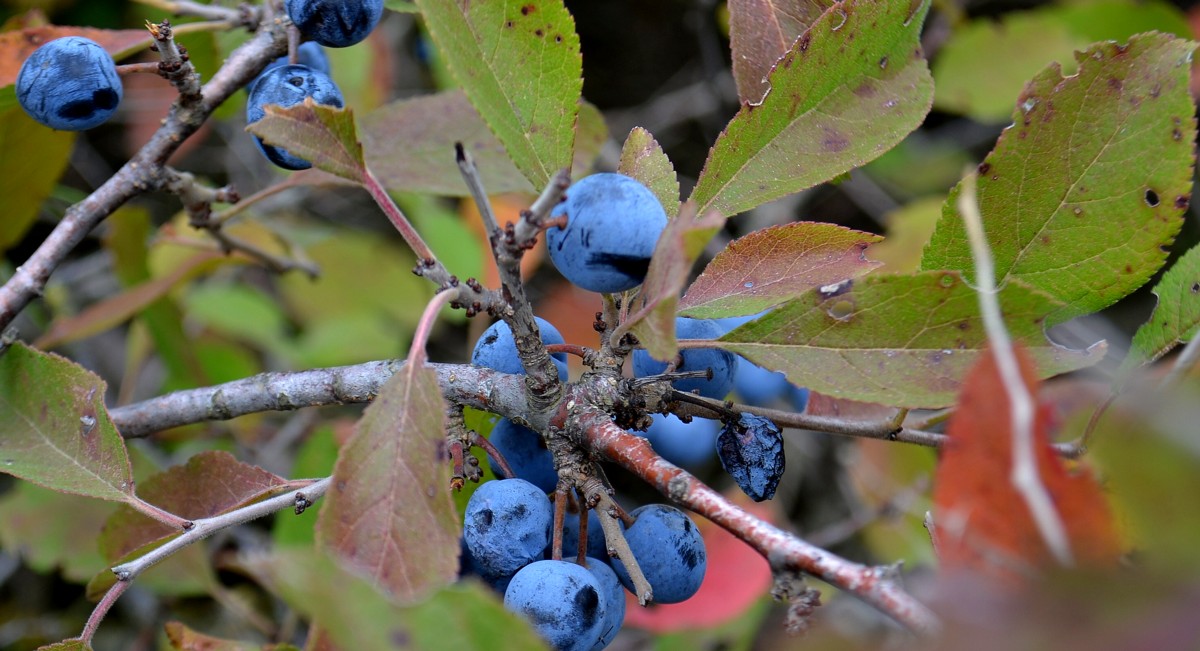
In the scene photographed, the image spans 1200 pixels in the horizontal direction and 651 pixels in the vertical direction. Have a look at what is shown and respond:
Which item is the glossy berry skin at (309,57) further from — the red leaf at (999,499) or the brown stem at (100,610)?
the red leaf at (999,499)

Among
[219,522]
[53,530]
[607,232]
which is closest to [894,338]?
[607,232]

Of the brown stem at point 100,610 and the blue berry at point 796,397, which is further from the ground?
the brown stem at point 100,610

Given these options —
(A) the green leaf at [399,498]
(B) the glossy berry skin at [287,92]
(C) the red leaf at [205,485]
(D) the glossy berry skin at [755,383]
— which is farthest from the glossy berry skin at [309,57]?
(D) the glossy berry skin at [755,383]

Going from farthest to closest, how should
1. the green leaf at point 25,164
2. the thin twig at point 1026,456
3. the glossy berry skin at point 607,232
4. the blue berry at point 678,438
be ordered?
the green leaf at point 25,164
the blue berry at point 678,438
the glossy berry skin at point 607,232
the thin twig at point 1026,456

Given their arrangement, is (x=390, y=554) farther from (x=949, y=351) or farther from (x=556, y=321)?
(x=556, y=321)

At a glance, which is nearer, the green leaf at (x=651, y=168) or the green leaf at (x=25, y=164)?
the green leaf at (x=651, y=168)

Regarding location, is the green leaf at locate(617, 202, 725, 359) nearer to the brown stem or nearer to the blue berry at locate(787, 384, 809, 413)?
the brown stem

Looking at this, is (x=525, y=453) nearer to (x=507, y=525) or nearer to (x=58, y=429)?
(x=507, y=525)

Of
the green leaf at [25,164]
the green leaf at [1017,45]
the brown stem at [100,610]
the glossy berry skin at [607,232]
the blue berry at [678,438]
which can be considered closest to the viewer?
the glossy berry skin at [607,232]
